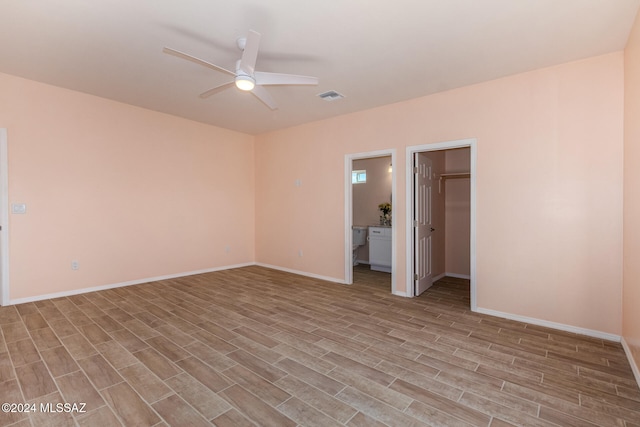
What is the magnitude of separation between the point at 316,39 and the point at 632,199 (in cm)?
310

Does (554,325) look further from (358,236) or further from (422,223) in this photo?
(358,236)

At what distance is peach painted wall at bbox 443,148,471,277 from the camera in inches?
215

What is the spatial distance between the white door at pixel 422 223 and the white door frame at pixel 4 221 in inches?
213

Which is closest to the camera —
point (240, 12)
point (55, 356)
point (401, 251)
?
point (240, 12)

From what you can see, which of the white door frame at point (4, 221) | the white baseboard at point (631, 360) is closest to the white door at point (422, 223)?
the white baseboard at point (631, 360)

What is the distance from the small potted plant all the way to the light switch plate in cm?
602

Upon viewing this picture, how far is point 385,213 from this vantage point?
6.70 m

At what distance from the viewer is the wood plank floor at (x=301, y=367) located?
1.85m

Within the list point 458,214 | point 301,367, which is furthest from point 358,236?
point 301,367

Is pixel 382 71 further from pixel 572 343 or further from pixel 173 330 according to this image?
pixel 173 330

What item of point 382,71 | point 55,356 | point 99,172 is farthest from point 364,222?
point 55,356

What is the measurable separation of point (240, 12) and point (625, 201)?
3866 mm

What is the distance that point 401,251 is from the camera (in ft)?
14.3

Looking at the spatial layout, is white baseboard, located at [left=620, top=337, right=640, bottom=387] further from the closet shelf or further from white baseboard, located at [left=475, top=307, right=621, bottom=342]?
the closet shelf
